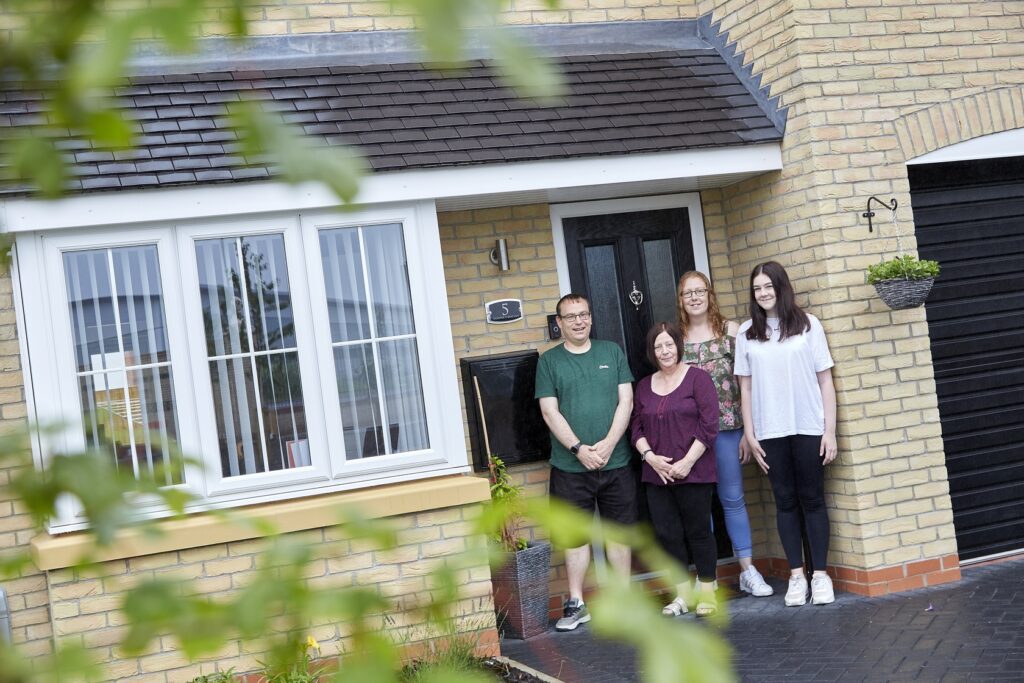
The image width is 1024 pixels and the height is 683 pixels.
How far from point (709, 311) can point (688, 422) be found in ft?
2.69

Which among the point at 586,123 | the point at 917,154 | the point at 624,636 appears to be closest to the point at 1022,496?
the point at 917,154

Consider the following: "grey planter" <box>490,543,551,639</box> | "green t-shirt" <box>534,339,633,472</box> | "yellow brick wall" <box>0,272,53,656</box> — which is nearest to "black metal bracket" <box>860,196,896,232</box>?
"green t-shirt" <box>534,339,633,472</box>

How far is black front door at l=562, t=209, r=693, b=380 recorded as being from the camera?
7.67 m

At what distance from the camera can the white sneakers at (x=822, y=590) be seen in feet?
22.4

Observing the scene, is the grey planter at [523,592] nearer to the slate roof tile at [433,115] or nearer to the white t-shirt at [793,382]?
the white t-shirt at [793,382]

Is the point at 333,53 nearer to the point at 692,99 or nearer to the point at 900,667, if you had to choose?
the point at 692,99

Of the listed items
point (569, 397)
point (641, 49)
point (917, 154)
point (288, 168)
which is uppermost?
point (641, 49)

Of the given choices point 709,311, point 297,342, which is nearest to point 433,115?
point 297,342

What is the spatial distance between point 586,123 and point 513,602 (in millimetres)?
2974

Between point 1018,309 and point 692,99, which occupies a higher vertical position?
point 692,99

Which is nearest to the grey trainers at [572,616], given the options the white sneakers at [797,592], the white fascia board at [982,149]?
the white sneakers at [797,592]

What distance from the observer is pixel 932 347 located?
7344 millimetres

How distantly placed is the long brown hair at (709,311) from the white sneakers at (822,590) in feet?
5.37

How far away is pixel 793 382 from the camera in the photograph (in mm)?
6840
